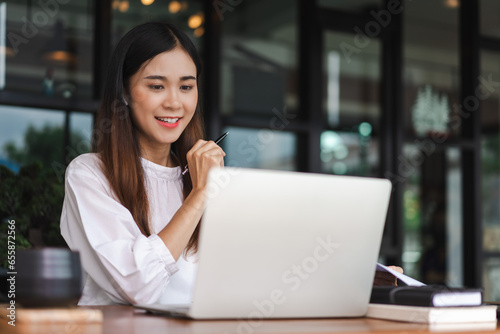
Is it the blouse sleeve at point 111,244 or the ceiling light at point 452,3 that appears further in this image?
the ceiling light at point 452,3

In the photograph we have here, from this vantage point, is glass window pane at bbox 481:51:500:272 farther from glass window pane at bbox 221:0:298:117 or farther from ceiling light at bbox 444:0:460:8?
glass window pane at bbox 221:0:298:117

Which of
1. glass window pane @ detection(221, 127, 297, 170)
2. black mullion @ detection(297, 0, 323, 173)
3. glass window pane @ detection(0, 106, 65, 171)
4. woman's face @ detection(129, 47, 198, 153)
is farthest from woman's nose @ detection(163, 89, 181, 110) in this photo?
black mullion @ detection(297, 0, 323, 173)

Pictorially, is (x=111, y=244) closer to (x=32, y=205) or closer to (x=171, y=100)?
(x=171, y=100)

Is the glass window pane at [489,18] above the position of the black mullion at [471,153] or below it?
above

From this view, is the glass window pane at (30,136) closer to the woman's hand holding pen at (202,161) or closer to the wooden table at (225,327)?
the woman's hand holding pen at (202,161)

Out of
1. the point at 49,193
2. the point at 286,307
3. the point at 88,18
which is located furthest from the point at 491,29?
the point at 286,307

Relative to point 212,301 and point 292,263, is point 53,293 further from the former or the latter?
point 292,263

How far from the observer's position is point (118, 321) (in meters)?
1.10

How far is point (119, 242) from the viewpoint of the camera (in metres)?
1.53

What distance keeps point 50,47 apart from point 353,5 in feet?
6.71

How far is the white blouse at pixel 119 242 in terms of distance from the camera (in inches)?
59.1

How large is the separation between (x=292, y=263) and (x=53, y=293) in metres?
0.37

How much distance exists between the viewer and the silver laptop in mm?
1053

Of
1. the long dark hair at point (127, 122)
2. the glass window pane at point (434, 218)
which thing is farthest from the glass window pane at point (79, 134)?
the glass window pane at point (434, 218)
